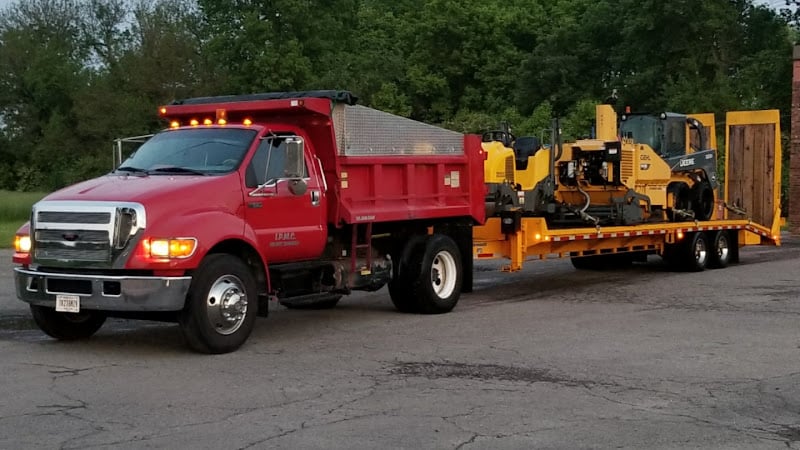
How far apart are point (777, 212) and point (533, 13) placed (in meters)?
44.1

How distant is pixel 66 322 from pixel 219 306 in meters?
1.96

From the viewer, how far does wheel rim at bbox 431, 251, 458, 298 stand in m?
13.1

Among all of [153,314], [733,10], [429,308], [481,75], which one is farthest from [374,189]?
[481,75]

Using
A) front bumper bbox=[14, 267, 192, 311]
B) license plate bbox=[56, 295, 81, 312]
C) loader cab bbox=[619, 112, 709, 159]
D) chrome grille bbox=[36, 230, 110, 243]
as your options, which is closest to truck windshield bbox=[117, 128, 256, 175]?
chrome grille bbox=[36, 230, 110, 243]

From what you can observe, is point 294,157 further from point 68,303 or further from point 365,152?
point 68,303

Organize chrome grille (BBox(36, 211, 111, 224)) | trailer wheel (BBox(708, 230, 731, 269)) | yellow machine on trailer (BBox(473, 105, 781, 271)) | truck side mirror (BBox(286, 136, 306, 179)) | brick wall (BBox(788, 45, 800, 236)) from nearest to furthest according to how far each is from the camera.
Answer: chrome grille (BBox(36, 211, 111, 224)), truck side mirror (BBox(286, 136, 306, 179)), yellow machine on trailer (BBox(473, 105, 781, 271)), trailer wheel (BBox(708, 230, 731, 269)), brick wall (BBox(788, 45, 800, 236))

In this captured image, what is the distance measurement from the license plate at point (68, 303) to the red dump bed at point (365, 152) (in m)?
2.80

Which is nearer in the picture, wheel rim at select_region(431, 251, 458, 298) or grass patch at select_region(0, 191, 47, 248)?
wheel rim at select_region(431, 251, 458, 298)

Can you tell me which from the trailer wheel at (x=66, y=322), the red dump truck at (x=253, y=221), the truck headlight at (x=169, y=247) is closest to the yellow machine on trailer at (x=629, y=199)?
the red dump truck at (x=253, y=221)

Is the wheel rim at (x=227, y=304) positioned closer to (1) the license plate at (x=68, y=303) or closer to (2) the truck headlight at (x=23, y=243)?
(1) the license plate at (x=68, y=303)

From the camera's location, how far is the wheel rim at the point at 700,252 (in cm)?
1883

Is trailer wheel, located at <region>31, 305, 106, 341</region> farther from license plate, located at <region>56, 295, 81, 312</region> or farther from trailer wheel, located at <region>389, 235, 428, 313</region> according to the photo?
trailer wheel, located at <region>389, 235, 428, 313</region>

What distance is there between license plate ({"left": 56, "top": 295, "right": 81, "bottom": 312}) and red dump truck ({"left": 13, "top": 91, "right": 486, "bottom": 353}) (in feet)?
0.05

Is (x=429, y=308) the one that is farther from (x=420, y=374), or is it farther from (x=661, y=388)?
(x=661, y=388)
